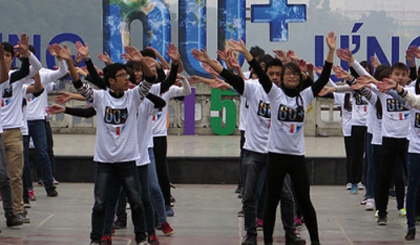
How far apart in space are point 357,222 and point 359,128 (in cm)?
272

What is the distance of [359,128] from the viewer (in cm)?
1335

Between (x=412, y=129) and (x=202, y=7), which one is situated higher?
(x=202, y=7)

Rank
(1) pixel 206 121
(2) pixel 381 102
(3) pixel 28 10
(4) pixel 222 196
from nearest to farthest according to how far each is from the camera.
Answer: (2) pixel 381 102 → (4) pixel 222 196 → (1) pixel 206 121 → (3) pixel 28 10

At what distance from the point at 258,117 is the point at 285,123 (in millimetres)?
679

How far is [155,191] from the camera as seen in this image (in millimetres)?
9602

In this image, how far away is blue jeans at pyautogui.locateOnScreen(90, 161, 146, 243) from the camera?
8516mm

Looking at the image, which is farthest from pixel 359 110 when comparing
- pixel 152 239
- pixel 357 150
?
pixel 152 239

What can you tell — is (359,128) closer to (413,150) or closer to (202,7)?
(413,150)

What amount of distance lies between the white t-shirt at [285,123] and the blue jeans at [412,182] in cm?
152

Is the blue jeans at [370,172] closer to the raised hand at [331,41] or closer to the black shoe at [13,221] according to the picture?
the raised hand at [331,41]

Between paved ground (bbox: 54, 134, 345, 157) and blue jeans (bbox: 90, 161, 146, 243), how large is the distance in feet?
21.4

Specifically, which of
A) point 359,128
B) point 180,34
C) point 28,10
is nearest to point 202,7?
point 180,34

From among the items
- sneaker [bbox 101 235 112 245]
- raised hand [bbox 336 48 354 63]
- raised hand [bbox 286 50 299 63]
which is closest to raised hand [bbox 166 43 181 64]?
raised hand [bbox 286 50 299 63]

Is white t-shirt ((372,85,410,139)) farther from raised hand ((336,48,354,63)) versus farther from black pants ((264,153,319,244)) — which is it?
black pants ((264,153,319,244))
